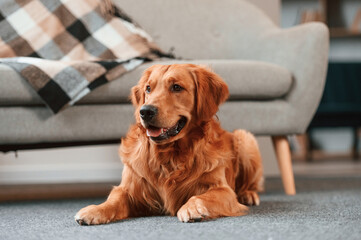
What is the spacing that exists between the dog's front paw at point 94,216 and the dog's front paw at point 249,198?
66cm

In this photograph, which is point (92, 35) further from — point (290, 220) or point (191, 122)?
point (290, 220)

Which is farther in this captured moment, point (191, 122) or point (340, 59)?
point (340, 59)

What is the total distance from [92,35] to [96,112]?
0.65 metres

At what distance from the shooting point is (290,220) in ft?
4.49

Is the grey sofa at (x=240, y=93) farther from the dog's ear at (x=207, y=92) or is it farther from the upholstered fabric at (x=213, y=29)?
the dog's ear at (x=207, y=92)

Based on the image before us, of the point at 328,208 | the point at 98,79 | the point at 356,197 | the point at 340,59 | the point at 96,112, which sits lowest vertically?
the point at 340,59

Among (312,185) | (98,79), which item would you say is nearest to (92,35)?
(98,79)

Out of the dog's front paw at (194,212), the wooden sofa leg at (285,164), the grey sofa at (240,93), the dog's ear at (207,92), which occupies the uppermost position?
the dog's ear at (207,92)

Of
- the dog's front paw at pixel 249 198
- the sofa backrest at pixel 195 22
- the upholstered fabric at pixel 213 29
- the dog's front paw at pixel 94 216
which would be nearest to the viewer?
the dog's front paw at pixel 94 216

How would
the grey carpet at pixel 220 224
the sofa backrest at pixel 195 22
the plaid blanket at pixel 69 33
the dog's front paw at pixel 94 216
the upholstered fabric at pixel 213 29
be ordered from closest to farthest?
the grey carpet at pixel 220 224, the dog's front paw at pixel 94 216, the plaid blanket at pixel 69 33, the upholstered fabric at pixel 213 29, the sofa backrest at pixel 195 22

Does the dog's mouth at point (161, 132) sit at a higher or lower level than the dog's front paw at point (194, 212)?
higher

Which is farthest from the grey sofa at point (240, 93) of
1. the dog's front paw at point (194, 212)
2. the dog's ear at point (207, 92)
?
the dog's front paw at point (194, 212)

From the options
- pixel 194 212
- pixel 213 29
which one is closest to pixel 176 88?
pixel 194 212

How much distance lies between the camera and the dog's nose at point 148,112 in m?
1.37
